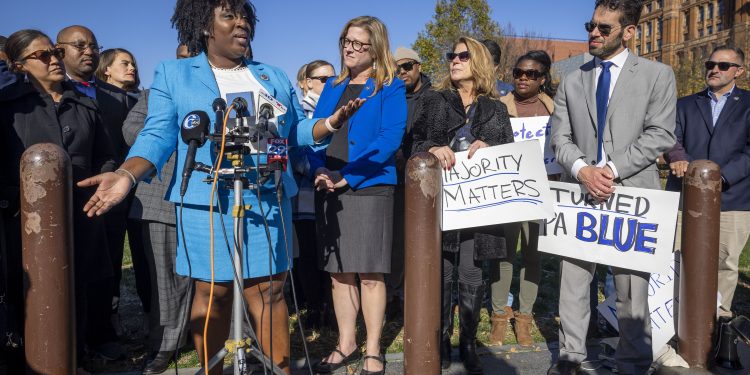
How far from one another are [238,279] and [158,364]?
1988mm

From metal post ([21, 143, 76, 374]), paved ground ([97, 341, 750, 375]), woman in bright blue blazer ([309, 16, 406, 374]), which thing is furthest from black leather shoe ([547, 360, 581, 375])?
metal post ([21, 143, 76, 374])

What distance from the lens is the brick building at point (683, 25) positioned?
206 feet

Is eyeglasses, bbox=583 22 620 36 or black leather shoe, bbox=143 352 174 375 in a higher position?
eyeglasses, bbox=583 22 620 36

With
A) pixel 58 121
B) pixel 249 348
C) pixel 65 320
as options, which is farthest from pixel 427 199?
pixel 58 121

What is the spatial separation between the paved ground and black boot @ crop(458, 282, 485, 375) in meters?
0.11

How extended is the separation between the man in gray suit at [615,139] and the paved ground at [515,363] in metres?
0.33

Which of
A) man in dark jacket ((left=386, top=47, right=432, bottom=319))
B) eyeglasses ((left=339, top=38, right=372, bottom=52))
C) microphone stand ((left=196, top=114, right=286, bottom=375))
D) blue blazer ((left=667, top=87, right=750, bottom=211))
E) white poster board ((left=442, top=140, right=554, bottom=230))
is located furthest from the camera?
blue blazer ((left=667, top=87, right=750, bottom=211))

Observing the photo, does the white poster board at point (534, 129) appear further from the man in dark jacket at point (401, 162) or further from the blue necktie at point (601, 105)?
the blue necktie at point (601, 105)

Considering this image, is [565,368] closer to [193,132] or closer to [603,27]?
[603,27]

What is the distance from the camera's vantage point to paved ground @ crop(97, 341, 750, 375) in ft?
14.1

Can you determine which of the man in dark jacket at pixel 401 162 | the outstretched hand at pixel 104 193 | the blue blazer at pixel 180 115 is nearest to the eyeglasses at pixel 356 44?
the man in dark jacket at pixel 401 162

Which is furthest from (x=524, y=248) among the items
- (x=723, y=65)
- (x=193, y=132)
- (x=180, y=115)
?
(x=193, y=132)

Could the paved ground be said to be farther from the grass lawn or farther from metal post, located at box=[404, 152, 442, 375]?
metal post, located at box=[404, 152, 442, 375]

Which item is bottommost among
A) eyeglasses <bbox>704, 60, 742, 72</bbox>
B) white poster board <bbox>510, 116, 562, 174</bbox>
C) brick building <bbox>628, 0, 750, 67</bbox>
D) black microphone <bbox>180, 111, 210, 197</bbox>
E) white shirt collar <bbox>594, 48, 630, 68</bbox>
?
black microphone <bbox>180, 111, 210, 197</bbox>
